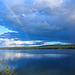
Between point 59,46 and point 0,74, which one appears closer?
point 0,74

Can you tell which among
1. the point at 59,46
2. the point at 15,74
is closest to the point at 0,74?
the point at 15,74

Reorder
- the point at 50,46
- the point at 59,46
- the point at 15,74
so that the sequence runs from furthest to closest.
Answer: the point at 50,46 → the point at 59,46 → the point at 15,74

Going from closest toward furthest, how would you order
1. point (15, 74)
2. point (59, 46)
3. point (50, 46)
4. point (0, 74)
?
point (0, 74)
point (15, 74)
point (59, 46)
point (50, 46)

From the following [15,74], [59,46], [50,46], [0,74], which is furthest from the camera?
[50,46]

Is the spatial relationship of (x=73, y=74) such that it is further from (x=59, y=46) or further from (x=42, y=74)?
(x=59, y=46)

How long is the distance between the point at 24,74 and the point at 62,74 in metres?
6.27

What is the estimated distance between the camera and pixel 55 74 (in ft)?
52.7

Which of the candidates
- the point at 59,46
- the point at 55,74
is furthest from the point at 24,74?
the point at 59,46

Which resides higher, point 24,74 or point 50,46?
point 50,46

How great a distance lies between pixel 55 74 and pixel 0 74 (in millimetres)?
8539

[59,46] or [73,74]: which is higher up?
[59,46]

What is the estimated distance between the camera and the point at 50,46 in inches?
7023

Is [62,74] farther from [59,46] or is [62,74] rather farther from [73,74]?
[59,46]


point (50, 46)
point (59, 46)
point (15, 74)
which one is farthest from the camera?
point (50, 46)
